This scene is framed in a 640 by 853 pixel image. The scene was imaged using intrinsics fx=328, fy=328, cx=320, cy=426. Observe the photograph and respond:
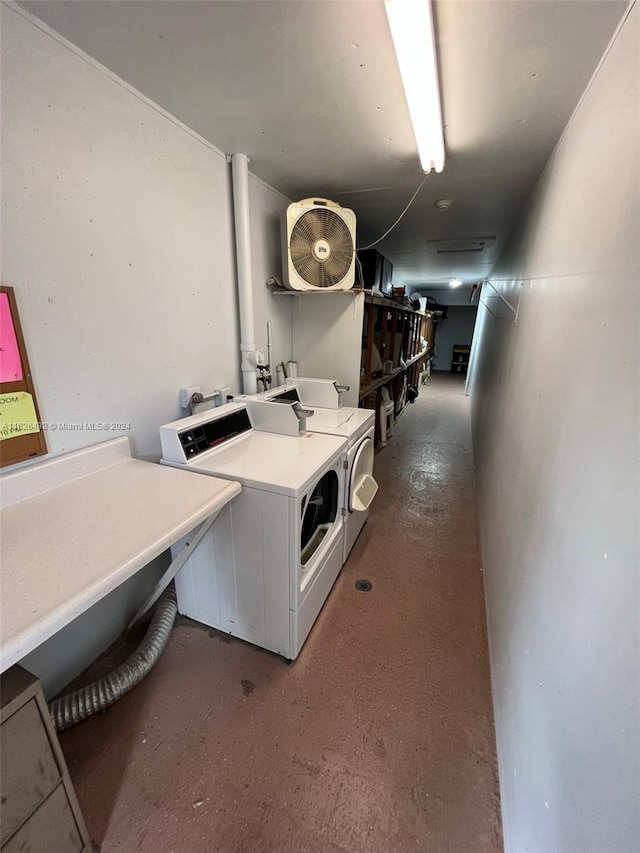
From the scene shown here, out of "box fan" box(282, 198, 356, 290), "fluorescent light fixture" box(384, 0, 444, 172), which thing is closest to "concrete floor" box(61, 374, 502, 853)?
"box fan" box(282, 198, 356, 290)

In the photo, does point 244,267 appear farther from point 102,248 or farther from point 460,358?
point 460,358

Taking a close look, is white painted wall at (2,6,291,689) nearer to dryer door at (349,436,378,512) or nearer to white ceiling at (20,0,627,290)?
white ceiling at (20,0,627,290)

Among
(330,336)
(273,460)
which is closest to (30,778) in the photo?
(273,460)

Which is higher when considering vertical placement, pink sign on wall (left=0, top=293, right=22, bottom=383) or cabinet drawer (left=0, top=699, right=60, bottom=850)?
pink sign on wall (left=0, top=293, right=22, bottom=383)

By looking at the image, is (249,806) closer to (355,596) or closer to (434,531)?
(355,596)

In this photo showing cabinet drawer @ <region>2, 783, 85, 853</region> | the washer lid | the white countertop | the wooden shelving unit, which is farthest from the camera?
the wooden shelving unit

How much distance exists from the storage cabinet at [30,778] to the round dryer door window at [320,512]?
1115 millimetres

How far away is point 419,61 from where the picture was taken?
105 cm

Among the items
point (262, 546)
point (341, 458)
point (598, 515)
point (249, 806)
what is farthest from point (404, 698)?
point (598, 515)

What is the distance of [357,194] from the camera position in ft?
7.93

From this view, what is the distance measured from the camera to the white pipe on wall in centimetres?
190

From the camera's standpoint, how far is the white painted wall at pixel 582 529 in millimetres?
572

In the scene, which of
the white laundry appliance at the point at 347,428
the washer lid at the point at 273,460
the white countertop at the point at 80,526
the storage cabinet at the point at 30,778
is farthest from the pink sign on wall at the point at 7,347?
the white laundry appliance at the point at 347,428

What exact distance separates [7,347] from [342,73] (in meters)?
1.56
